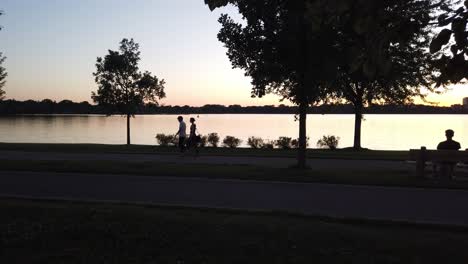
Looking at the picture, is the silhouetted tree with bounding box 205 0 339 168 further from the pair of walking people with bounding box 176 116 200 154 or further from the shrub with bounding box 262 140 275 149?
the shrub with bounding box 262 140 275 149

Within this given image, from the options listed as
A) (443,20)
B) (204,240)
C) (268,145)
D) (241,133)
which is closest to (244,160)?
(268,145)

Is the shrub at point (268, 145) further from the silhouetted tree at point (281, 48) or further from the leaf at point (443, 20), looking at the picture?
the leaf at point (443, 20)

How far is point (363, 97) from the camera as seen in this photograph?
1256 inches

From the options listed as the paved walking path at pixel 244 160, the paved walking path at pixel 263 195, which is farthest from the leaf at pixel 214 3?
the paved walking path at pixel 244 160

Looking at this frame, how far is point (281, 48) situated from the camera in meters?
14.4

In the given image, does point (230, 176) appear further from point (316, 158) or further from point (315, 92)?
point (316, 158)

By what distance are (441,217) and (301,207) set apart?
239cm

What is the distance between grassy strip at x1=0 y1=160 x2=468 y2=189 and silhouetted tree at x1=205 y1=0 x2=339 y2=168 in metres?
2.02

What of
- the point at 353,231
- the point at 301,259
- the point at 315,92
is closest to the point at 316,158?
the point at 315,92

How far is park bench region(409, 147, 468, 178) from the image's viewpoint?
532 inches

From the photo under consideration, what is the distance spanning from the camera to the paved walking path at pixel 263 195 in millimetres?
9492

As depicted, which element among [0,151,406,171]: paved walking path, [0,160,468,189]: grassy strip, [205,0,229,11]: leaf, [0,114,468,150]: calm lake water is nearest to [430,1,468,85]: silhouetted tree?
[205,0,229,11]: leaf

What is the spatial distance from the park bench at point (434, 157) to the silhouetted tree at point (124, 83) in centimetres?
2477

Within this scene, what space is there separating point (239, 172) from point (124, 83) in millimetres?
23736
